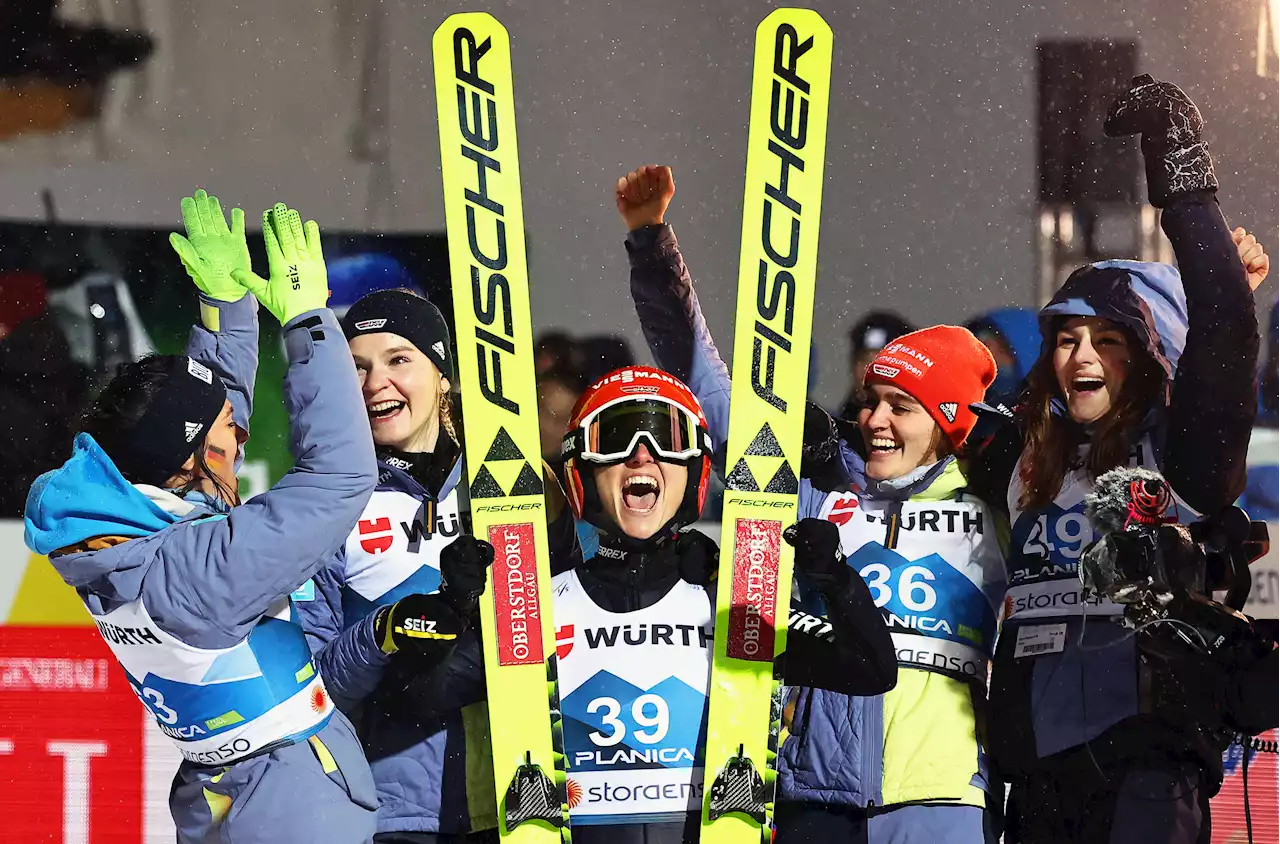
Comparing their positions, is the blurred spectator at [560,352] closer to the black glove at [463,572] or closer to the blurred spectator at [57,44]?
the black glove at [463,572]

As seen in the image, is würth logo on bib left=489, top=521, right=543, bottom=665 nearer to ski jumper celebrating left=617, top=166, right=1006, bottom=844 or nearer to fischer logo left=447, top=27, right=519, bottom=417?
fischer logo left=447, top=27, right=519, bottom=417

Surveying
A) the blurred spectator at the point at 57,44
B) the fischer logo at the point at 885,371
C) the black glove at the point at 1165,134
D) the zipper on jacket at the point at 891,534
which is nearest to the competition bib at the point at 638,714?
the zipper on jacket at the point at 891,534

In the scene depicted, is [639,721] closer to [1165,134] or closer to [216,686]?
[216,686]

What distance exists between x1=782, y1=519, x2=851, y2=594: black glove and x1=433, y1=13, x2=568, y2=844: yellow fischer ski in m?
0.52

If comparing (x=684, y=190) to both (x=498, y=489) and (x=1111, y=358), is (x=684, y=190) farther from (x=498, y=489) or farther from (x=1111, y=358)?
(x=1111, y=358)

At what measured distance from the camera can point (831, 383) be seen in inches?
99.2

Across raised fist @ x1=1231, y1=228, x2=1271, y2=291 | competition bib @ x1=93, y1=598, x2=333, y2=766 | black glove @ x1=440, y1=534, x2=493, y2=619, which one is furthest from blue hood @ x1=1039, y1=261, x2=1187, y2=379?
competition bib @ x1=93, y1=598, x2=333, y2=766

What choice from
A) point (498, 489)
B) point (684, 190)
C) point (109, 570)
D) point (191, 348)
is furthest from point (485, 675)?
point (684, 190)

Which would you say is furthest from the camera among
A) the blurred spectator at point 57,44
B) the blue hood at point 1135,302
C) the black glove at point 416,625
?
the blurred spectator at point 57,44

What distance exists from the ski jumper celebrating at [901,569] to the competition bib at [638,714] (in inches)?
8.7

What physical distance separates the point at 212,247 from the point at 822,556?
142 centimetres

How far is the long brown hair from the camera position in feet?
8.04

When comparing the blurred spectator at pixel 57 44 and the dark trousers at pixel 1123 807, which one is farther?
the blurred spectator at pixel 57 44

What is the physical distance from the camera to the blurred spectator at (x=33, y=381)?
101 inches
